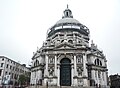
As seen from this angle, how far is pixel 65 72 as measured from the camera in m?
39.7

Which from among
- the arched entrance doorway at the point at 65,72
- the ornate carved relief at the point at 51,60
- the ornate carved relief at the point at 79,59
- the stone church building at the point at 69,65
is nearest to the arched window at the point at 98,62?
the stone church building at the point at 69,65

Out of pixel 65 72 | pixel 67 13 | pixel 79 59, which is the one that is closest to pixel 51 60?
pixel 65 72

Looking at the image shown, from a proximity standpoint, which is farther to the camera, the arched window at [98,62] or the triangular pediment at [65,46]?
the arched window at [98,62]

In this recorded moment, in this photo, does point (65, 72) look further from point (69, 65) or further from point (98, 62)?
point (98, 62)

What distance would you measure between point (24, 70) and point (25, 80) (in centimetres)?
1334

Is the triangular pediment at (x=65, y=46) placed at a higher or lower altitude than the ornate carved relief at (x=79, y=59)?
higher

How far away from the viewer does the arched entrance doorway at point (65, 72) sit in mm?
38594

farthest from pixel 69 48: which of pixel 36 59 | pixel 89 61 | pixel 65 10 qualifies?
pixel 65 10

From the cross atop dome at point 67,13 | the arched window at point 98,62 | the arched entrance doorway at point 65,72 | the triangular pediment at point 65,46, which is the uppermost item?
the cross atop dome at point 67,13

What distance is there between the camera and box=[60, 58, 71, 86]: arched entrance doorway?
127ft

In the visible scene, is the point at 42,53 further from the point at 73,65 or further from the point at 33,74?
the point at 73,65

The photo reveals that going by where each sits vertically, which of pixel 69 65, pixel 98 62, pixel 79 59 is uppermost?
pixel 79 59

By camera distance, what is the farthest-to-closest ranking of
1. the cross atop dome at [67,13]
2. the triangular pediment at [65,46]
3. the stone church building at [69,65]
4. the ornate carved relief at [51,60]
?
the cross atop dome at [67,13] → the triangular pediment at [65,46] → the ornate carved relief at [51,60] → the stone church building at [69,65]

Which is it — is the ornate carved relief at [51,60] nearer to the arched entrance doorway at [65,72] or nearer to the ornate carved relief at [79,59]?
the arched entrance doorway at [65,72]
